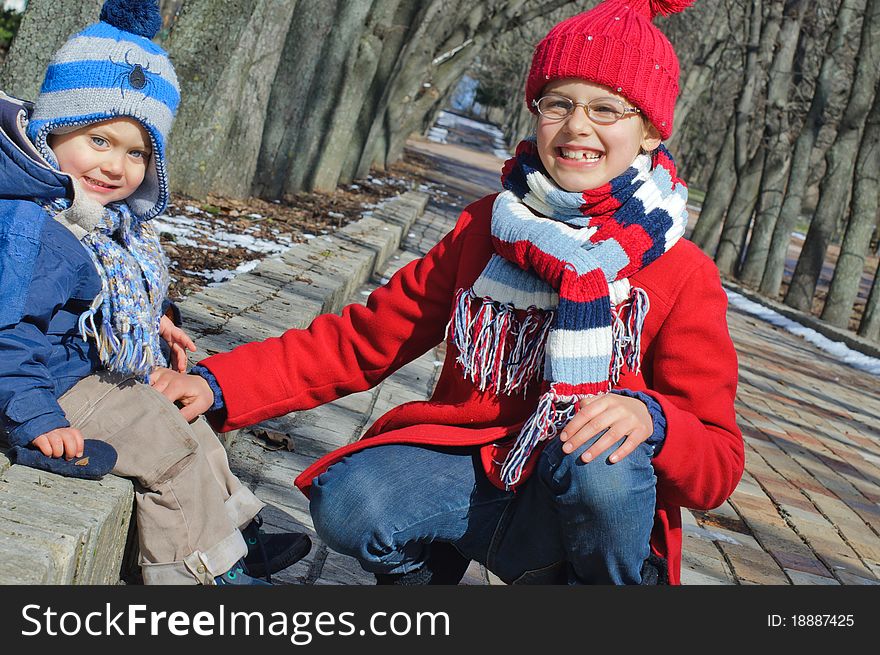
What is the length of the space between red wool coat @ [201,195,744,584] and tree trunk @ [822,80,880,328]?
1289 cm

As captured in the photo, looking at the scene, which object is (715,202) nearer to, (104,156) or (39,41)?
(39,41)

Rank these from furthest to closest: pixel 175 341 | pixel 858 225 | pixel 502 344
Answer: pixel 858 225, pixel 175 341, pixel 502 344

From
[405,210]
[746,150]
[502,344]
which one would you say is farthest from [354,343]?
[746,150]

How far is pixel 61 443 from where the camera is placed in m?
2.53

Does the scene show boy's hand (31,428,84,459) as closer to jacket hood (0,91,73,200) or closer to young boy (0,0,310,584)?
young boy (0,0,310,584)

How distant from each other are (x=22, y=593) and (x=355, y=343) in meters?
1.22

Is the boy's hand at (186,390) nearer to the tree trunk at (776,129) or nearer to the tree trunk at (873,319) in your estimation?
the tree trunk at (873,319)

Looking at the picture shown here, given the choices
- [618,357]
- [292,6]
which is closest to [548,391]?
[618,357]

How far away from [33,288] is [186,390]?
0.53 meters

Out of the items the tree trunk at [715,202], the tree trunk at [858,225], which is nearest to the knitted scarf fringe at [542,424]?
the tree trunk at [858,225]

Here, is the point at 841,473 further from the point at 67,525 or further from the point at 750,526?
the point at 67,525

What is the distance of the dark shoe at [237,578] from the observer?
2.78 m

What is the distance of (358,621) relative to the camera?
96.7 inches

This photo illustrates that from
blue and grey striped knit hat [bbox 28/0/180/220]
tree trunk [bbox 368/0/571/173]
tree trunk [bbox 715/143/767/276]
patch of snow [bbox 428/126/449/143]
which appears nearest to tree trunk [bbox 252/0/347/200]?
tree trunk [bbox 368/0/571/173]
